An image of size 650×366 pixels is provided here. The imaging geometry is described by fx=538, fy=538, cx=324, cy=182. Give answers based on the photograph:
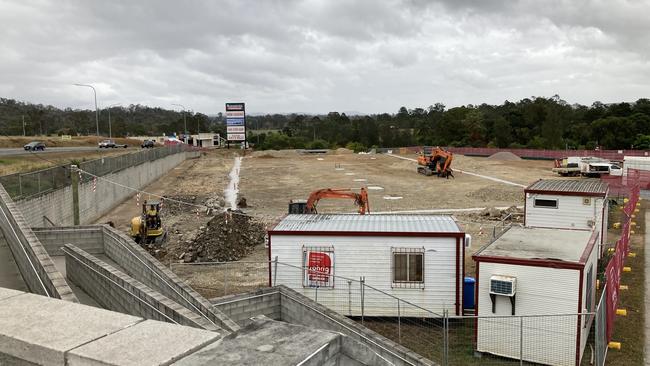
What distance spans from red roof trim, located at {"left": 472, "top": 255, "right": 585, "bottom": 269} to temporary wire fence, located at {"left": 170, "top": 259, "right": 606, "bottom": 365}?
3.66 ft

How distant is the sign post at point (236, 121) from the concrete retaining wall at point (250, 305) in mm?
93552

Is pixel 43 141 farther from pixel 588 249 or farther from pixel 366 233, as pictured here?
pixel 588 249

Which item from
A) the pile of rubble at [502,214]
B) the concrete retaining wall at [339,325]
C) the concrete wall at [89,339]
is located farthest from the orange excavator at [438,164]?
the concrete wall at [89,339]

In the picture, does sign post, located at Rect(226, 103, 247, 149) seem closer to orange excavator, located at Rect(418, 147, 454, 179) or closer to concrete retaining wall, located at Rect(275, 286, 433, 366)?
orange excavator, located at Rect(418, 147, 454, 179)

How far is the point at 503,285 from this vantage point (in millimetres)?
12805

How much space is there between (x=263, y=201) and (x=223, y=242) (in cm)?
1806

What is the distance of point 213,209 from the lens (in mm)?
35375

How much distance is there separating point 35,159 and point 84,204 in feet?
83.2

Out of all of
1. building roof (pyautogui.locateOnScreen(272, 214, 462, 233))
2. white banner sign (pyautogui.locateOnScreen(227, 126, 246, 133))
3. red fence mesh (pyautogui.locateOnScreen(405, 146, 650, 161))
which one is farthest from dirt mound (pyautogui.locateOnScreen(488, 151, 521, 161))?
building roof (pyautogui.locateOnScreen(272, 214, 462, 233))

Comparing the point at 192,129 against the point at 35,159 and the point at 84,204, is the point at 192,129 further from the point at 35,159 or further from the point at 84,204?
the point at 84,204

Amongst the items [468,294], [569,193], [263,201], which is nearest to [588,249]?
[468,294]

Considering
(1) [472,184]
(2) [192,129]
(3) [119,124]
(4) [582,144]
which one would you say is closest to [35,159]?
(1) [472,184]

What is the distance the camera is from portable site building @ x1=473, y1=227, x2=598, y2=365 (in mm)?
12234

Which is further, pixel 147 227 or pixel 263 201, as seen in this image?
pixel 263 201
